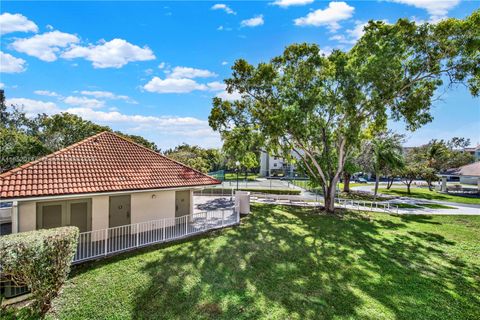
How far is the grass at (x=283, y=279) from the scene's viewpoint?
21.2 ft

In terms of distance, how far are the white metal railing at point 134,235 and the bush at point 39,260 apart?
6.72 ft

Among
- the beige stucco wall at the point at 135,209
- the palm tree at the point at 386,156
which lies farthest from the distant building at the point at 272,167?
the beige stucco wall at the point at 135,209

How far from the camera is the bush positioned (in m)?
5.67

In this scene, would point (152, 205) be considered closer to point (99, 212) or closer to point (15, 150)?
point (99, 212)

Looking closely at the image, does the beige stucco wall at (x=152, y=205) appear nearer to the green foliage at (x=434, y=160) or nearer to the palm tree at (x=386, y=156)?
the palm tree at (x=386, y=156)

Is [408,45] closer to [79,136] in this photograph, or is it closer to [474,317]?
[474,317]

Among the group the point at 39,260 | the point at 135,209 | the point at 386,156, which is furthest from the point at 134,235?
the point at 386,156

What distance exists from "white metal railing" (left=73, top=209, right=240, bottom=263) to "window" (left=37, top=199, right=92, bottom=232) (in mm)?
586

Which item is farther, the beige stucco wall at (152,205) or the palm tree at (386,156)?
the palm tree at (386,156)

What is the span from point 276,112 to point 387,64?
6747 mm

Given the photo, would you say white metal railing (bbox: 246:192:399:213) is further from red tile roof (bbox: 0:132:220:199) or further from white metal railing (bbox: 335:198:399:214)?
red tile roof (bbox: 0:132:220:199)

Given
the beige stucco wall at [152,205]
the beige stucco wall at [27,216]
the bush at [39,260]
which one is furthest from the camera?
the beige stucco wall at [152,205]

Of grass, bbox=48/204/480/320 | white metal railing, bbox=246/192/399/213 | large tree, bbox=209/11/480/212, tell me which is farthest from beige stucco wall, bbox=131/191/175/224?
white metal railing, bbox=246/192/399/213

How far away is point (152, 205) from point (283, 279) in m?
7.34
